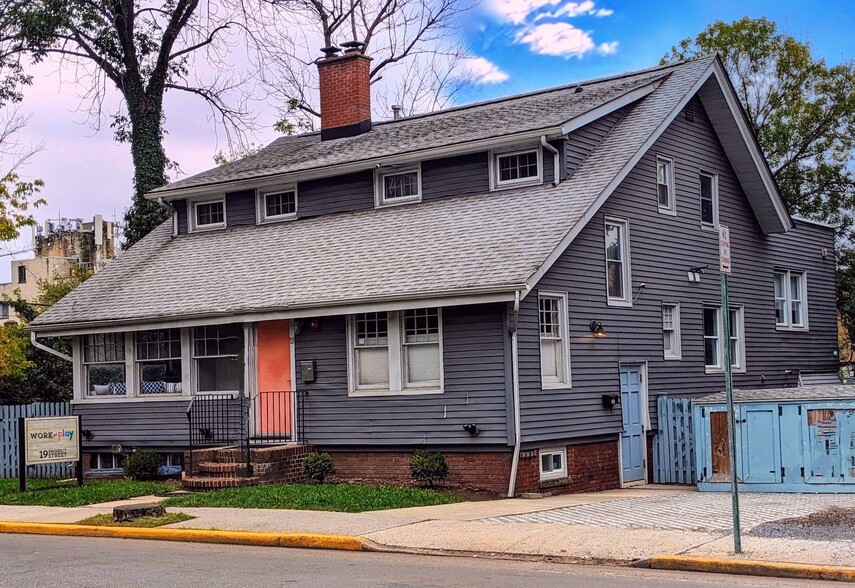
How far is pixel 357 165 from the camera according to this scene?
2294 cm

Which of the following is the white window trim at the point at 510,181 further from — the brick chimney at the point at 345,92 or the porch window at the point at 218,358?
the brick chimney at the point at 345,92

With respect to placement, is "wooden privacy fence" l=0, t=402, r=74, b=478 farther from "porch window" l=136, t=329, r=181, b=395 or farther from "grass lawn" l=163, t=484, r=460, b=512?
"grass lawn" l=163, t=484, r=460, b=512

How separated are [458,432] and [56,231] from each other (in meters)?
55.5

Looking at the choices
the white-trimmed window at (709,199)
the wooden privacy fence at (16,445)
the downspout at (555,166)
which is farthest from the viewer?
the wooden privacy fence at (16,445)

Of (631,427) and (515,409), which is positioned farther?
(631,427)

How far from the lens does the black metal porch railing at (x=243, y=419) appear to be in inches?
819

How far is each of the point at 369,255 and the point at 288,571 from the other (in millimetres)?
10276

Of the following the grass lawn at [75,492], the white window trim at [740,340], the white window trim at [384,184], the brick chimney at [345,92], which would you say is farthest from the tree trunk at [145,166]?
the white window trim at [740,340]

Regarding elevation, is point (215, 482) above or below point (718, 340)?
below

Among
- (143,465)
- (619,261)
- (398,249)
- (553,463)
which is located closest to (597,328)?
(619,261)

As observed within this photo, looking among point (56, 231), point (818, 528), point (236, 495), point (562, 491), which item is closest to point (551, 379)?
point (562, 491)

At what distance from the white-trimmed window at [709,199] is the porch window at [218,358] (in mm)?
10605

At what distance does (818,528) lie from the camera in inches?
513

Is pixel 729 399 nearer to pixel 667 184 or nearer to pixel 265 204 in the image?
pixel 667 184
